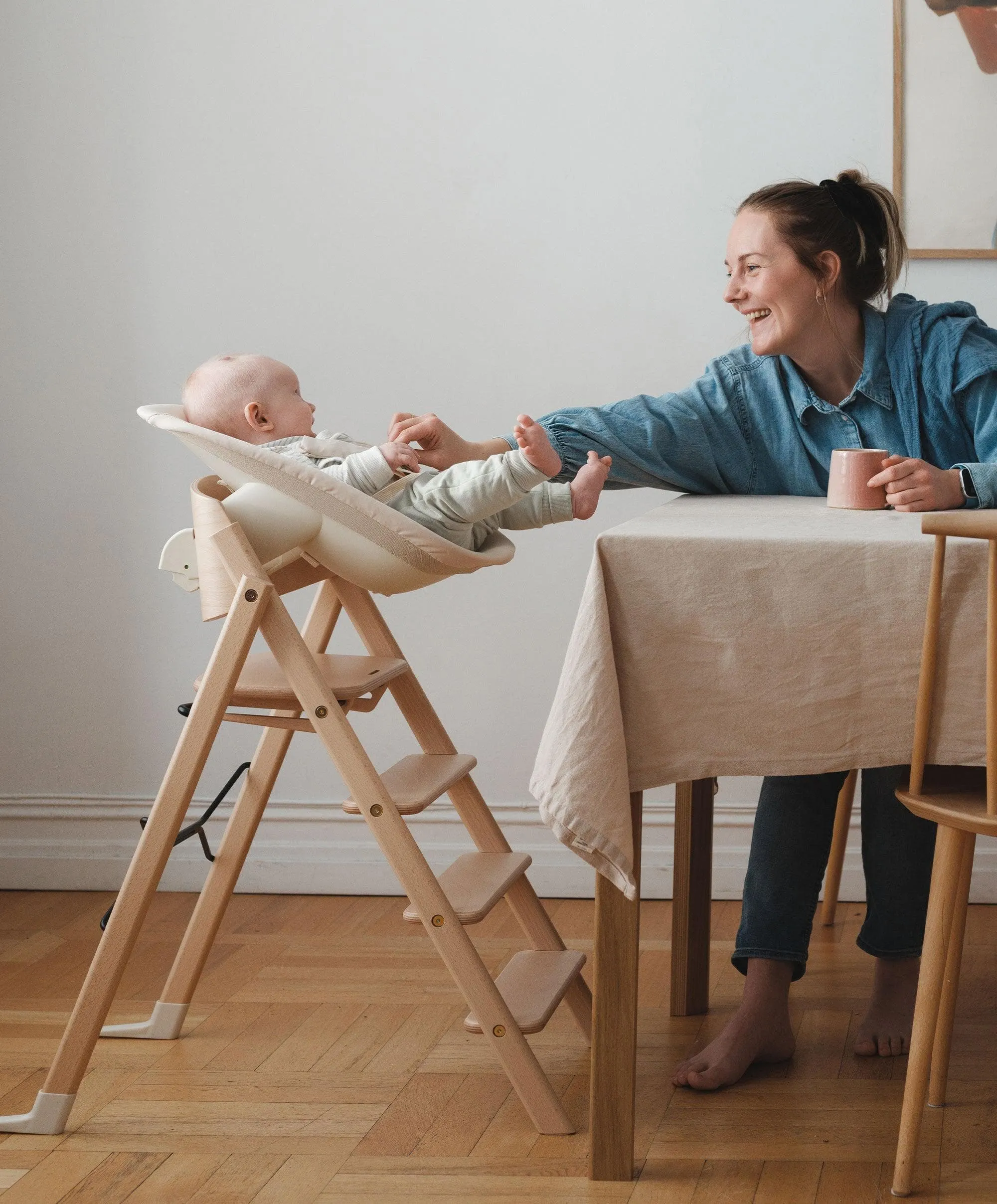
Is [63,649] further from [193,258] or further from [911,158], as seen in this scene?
[911,158]

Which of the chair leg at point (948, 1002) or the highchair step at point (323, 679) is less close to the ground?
the highchair step at point (323, 679)

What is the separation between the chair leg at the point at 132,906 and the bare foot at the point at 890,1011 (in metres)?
1.01

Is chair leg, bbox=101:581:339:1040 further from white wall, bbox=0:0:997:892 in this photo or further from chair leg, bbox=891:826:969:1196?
chair leg, bbox=891:826:969:1196

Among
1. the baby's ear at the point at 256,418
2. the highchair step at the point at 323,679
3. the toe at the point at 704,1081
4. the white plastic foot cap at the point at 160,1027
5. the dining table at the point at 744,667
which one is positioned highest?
the baby's ear at the point at 256,418

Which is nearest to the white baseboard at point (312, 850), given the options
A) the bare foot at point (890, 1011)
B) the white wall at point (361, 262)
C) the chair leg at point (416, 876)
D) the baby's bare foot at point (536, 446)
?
the white wall at point (361, 262)

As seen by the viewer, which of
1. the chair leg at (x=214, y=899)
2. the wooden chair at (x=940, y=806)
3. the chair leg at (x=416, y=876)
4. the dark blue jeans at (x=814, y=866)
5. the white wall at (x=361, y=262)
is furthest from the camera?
the white wall at (x=361, y=262)

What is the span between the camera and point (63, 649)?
8.93ft

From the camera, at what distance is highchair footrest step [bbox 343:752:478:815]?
5.60ft

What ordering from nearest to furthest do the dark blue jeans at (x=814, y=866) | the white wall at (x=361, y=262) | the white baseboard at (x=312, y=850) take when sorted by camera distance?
the dark blue jeans at (x=814, y=866), the white wall at (x=361, y=262), the white baseboard at (x=312, y=850)

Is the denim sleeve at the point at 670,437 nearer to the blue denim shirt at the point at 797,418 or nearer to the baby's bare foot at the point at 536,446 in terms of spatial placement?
the blue denim shirt at the point at 797,418

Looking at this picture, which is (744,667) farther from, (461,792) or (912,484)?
(461,792)

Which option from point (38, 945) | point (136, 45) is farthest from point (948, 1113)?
point (136, 45)

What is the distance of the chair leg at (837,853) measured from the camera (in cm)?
236

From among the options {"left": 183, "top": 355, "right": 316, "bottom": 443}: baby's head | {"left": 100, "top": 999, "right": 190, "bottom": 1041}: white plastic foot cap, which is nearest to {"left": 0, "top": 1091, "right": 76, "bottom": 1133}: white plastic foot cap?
{"left": 100, "top": 999, "right": 190, "bottom": 1041}: white plastic foot cap
